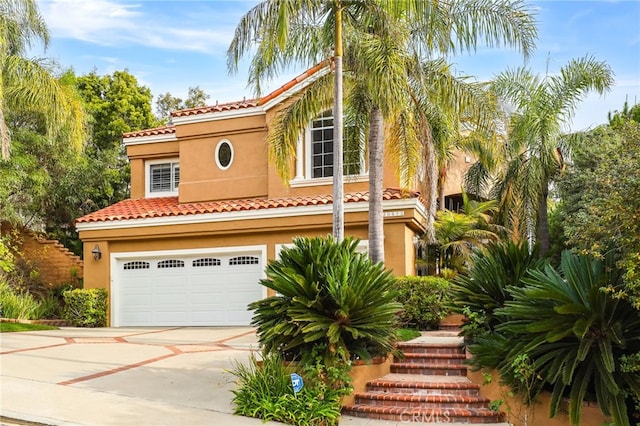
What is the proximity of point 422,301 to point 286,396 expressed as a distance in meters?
6.62

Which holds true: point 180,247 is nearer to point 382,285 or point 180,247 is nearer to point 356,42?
point 356,42

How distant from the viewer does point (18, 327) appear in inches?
699

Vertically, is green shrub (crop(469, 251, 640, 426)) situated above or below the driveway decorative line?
above

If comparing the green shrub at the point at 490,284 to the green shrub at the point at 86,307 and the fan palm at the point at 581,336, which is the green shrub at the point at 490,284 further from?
the green shrub at the point at 86,307

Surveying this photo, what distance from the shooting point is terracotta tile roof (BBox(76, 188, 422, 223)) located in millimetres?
17230

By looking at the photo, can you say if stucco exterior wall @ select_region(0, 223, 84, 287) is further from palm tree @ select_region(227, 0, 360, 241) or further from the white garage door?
palm tree @ select_region(227, 0, 360, 241)

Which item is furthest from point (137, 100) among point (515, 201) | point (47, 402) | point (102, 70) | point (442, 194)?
point (47, 402)

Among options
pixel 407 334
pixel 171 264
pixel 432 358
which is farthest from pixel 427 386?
pixel 171 264

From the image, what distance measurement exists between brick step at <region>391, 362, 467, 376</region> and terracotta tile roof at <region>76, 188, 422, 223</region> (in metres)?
6.36

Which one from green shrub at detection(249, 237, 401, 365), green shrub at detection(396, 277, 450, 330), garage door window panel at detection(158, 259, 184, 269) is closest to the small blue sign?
green shrub at detection(249, 237, 401, 365)

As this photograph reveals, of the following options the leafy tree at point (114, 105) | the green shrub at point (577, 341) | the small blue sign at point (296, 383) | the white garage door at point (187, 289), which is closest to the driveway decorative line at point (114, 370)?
the small blue sign at point (296, 383)

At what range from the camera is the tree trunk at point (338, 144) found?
12.1 metres

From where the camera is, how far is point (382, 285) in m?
9.69

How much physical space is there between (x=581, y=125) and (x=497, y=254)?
38.0 ft
